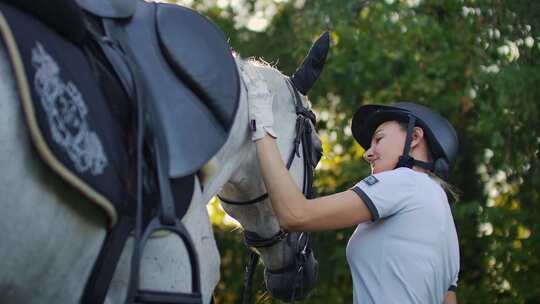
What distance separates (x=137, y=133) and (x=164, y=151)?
0.35ft

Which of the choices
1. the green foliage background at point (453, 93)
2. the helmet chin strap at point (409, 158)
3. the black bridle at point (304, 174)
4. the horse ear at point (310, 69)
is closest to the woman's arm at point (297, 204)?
the black bridle at point (304, 174)

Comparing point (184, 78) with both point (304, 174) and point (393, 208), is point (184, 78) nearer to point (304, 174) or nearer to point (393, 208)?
point (304, 174)

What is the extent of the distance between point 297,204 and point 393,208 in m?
0.35

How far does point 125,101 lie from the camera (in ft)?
8.64

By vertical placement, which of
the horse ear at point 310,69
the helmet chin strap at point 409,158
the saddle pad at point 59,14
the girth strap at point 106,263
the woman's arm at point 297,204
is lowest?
the girth strap at point 106,263

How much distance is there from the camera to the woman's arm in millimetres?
3148

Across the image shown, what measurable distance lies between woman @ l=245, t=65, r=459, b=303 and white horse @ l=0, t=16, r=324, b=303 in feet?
0.82

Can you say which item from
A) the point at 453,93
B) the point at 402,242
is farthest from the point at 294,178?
the point at 453,93

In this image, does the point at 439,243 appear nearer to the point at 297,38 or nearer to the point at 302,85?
the point at 302,85

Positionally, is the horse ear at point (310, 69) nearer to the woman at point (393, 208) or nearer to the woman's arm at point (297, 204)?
the woman at point (393, 208)

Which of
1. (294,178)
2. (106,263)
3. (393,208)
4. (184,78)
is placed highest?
(184,78)

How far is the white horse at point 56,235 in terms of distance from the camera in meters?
2.28

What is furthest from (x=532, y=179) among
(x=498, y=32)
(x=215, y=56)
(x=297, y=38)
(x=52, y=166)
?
(x=52, y=166)

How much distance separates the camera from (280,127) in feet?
11.1
